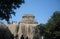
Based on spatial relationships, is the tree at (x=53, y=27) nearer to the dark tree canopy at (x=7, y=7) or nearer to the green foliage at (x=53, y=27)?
the green foliage at (x=53, y=27)

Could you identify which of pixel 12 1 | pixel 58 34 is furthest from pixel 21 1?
pixel 58 34

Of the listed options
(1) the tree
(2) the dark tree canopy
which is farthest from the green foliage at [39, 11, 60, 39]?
(2) the dark tree canopy

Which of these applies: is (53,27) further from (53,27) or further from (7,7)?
(7,7)

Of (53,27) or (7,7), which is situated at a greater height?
(7,7)

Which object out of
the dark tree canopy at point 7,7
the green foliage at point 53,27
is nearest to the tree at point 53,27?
the green foliage at point 53,27

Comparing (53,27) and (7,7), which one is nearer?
(7,7)

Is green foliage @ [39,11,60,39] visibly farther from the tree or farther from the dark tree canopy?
the dark tree canopy

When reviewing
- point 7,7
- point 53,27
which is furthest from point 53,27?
point 7,7

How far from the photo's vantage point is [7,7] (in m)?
21.3

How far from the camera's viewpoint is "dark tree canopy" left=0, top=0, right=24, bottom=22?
21006 mm

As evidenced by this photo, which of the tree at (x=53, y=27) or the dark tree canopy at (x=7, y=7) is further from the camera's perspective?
the tree at (x=53, y=27)

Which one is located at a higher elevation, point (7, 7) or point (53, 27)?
point (7, 7)

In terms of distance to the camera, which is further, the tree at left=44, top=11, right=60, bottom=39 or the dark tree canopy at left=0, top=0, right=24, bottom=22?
the tree at left=44, top=11, right=60, bottom=39

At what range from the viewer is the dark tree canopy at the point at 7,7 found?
21006mm
